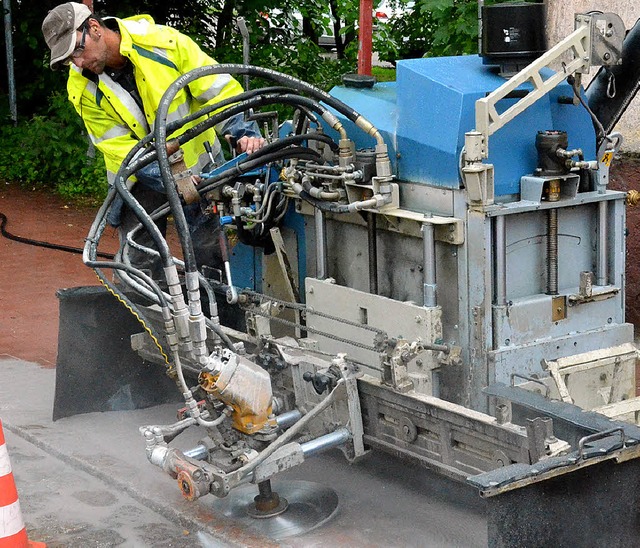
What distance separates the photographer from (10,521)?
398 centimetres

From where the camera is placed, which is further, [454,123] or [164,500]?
[164,500]

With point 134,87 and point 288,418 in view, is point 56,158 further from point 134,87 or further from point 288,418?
point 288,418

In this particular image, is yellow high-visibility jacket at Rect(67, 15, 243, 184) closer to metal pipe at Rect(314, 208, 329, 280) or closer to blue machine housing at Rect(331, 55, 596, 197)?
metal pipe at Rect(314, 208, 329, 280)

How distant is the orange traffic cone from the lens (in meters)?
3.96

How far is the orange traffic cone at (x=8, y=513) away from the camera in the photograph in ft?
13.0

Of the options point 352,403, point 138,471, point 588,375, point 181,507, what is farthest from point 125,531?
point 588,375

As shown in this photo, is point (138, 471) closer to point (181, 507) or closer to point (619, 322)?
point (181, 507)

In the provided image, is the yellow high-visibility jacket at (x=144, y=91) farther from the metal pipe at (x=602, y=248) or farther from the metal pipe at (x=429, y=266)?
the metal pipe at (x=602, y=248)

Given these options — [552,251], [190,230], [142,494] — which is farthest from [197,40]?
[552,251]

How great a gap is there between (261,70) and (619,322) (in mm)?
1801

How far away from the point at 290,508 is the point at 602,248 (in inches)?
65.0

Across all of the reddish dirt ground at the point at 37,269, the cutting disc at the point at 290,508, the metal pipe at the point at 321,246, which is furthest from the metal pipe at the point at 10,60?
the cutting disc at the point at 290,508

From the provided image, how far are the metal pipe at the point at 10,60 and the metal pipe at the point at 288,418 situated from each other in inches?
335

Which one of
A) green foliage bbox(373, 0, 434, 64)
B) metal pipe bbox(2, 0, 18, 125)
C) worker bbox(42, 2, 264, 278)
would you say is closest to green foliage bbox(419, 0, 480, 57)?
green foliage bbox(373, 0, 434, 64)
